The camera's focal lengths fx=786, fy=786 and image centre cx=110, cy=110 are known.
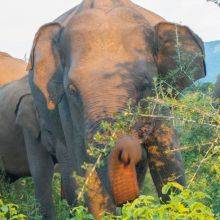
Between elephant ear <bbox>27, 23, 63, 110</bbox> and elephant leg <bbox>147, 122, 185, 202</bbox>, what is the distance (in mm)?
965

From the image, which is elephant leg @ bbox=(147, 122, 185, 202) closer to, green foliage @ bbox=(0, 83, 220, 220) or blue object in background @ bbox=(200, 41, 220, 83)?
green foliage @ bbox=(0, 83, 220, 220)

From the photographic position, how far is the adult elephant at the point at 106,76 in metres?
5.53

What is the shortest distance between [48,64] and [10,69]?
4.35m

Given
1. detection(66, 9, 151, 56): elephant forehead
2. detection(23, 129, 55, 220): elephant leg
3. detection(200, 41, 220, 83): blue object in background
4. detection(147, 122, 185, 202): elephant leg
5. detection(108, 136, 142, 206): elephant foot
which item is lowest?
detection(200, 41, 220, 83): blue object in background

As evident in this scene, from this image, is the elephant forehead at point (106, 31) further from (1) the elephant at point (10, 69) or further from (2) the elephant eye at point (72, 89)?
(1) the elephant at point (10, 69)

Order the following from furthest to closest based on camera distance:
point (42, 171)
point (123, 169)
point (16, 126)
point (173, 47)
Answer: point (16, 126) < point (42, 171) < point (173, 47) < point (123, 169)

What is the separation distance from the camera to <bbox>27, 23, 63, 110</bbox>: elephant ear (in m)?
6.56

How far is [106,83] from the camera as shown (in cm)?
566

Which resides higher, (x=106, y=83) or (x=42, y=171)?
(x=106, y=83)

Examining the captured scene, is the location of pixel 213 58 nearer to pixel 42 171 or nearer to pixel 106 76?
pixel 42 171

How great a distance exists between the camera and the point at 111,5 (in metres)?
6.50

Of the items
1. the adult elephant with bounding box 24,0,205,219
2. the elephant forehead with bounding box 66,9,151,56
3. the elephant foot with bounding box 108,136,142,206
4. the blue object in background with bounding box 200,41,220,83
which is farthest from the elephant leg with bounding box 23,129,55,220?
the blue object in background with bounding box 200,41,220,83

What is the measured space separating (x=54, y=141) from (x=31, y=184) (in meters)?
2.39

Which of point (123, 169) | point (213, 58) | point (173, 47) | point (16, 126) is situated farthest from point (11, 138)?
point (213, 58)
